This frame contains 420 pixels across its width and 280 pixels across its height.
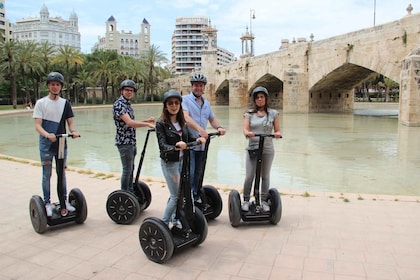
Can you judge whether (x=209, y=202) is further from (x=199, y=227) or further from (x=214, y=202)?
(x=199, y=227)

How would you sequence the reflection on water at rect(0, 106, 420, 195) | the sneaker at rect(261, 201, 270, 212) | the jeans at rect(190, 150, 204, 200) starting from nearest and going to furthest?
the sneaker at rect(261, 201, 270, 212)
the jeans at rect(190, 150, 204, 200)
the reflection on water at rect(0, 106, 420, 195)

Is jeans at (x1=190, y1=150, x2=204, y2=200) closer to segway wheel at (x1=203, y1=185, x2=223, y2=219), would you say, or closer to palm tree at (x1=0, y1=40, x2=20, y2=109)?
segway wheel at (x1=203, y1=185, x2=223, y2=219)

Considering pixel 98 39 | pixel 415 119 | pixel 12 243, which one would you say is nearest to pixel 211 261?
pixel 12 243

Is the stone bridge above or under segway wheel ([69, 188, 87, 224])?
above

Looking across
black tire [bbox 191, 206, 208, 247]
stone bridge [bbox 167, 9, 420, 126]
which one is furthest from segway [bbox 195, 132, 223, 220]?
stone bridge [bbox 167, 9, 420, 126]

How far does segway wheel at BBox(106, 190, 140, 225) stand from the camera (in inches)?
156

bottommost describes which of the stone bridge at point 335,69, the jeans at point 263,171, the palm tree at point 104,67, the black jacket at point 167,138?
the jeans at point 263,171

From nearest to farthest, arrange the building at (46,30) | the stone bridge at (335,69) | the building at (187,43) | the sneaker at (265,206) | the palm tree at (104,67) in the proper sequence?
the sneaker at (265,206), the stone bridge at (335,69), the palm tree at (104,67), the building at (187,43), the building at (46,30)

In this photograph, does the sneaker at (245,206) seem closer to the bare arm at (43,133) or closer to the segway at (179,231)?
the segway at (179,231)

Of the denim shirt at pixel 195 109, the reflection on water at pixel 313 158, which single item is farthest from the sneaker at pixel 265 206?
the reflection on water at pixel 313 158

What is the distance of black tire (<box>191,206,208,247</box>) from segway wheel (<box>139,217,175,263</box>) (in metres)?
0.30

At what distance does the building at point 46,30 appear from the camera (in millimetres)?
134375

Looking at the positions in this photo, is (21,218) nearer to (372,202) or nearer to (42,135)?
(42,135)

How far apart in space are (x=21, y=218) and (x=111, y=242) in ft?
4.37
